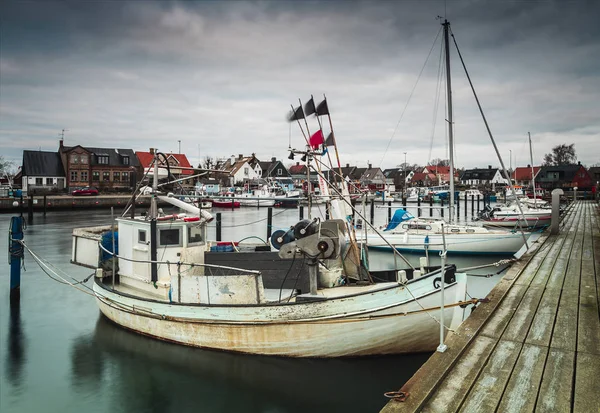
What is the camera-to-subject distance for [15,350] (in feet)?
33.7

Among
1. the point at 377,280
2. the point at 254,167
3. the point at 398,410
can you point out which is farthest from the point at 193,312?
the point at 254,167

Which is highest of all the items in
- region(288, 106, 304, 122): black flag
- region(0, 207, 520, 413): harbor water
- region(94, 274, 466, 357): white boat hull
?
region(288, 106, 304, 122): black flag

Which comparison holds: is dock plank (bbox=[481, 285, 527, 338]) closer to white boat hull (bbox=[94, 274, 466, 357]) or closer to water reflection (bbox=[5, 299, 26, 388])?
white boat hull (bbox=[94, 274, 466, 357])

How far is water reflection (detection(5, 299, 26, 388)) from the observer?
8.90 m

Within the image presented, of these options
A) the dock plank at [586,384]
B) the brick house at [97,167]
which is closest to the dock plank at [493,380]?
the dock plank at [586,384]

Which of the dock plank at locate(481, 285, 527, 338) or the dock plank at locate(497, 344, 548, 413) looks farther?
the dock plank at locate(481, 285, 527, 338)

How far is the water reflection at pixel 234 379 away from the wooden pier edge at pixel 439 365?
7.88ft

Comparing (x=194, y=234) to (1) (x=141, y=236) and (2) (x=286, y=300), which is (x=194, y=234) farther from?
(2) (x=286, y=300)

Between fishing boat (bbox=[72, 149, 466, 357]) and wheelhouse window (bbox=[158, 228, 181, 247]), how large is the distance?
0.08 feet

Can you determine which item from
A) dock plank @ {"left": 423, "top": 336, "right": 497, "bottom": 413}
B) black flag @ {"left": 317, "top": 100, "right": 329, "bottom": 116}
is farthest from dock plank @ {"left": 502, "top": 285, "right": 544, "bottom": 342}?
black flag @ {"left": 317, "top": 100, "right": 329, "bottom": 116}

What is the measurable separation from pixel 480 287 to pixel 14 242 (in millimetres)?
16005

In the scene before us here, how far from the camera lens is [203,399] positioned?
788 centimetres

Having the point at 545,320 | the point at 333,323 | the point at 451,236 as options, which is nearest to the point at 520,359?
the point at 545,320

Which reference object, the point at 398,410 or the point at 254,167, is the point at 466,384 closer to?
the point at 398,410
